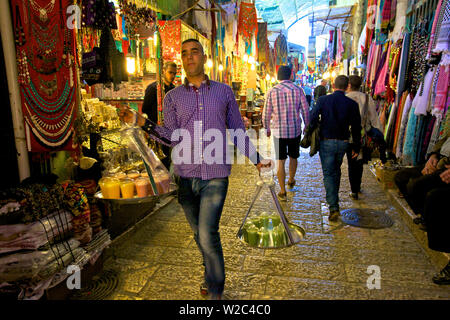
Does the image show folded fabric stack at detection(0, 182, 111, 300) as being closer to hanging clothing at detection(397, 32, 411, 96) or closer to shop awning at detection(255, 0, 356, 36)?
hanging clothing at detection(397, 32, 411, 96)

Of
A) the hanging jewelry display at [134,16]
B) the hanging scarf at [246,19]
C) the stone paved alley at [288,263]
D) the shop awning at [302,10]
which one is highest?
the shop awning at [302,10]

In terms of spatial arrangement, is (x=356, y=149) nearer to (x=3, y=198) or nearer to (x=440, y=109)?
(x=440, y=109)

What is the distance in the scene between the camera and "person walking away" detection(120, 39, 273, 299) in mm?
2334

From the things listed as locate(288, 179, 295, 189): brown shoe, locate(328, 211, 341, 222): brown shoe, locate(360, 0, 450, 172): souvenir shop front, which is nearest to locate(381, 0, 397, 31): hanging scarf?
locate(360, 0, 450, 172): souvenir shop front

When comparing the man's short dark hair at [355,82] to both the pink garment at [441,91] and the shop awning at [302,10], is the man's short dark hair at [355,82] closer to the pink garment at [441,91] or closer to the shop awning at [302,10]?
the pink garment at [441,91]

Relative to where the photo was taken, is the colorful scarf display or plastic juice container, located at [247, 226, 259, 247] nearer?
plastic juice container, located at [247, 226, 259, 247]

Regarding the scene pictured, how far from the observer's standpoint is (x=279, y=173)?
5.37 metres

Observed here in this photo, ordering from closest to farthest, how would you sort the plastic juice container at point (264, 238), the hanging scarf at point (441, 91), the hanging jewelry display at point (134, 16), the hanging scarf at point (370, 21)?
the plastic juice container at point (264, 238) → the hanging scarf at point (441, 91) → the hanging jewelry display at point (134, 16) → the hanging scarf at point (370, 21)

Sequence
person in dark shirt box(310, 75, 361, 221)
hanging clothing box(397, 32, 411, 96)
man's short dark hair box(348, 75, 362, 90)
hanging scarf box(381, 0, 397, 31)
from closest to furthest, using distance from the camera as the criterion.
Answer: person in dark shirt box(310, 75, 361, 221) → man's short dark hair box(348, 75, 362, 90) → hanging clothing box(397, 32, 411, 96) → hanging scarf box(381, 0, 397, 31)

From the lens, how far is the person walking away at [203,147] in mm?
2334

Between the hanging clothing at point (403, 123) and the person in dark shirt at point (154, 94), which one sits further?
the hanging clothing at point (403, 123)

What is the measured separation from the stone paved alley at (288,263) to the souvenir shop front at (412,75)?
1.32 metres

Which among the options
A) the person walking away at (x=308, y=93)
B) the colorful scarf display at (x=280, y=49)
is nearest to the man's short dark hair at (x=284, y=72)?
the person walking away at (x=308, y=93)

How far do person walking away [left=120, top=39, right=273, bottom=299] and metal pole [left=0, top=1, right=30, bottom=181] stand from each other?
1137 mm
